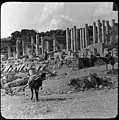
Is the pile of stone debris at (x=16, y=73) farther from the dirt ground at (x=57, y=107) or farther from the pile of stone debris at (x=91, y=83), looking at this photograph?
the pile of stone debris at (x=91, y=83)

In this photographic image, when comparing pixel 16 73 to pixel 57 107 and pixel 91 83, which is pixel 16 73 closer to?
pixel 91 83

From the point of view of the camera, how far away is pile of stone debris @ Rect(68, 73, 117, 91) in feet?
15.6

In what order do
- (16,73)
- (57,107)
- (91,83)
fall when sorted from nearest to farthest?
(57,107) → (91,83) → (16,73)

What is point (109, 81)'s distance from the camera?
16.7ft

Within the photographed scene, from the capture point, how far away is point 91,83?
4.89 metres

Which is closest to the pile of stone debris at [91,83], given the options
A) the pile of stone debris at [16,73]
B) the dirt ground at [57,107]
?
the dirt ground at [57,107]

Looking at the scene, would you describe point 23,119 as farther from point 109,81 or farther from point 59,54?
point 59,54

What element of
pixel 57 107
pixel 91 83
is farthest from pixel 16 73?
pixel 57 107

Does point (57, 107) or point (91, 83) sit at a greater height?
point (91, 83)

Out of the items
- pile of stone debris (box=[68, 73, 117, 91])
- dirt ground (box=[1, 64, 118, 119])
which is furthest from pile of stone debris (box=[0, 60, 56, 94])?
pile of stone debris (box=[68, 73, 117, 91])

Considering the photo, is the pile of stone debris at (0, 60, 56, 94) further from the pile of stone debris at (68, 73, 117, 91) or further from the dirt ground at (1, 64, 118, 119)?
the pile of stone debris at (68, 73, 117, 91)

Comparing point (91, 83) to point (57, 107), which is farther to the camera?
point (91, 83)

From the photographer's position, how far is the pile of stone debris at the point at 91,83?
4.75 metres

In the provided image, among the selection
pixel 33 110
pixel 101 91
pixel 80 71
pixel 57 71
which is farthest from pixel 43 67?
pixel 33 110
